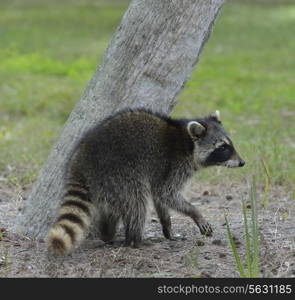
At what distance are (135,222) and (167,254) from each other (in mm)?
336

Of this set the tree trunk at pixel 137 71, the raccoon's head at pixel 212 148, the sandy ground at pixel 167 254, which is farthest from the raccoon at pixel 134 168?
the tree trunk at pixel 137 71

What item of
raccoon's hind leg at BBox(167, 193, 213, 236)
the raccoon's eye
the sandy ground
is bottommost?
the sandy ground

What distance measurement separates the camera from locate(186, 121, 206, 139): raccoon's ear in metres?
5.77

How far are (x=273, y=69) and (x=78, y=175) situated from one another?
34.6 feet

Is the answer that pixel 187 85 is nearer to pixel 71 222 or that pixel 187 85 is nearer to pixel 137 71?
pixel 137 71

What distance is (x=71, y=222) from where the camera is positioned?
5062mm

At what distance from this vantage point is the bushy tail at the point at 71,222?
4852mm

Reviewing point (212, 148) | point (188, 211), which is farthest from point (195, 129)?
point (188, 211)

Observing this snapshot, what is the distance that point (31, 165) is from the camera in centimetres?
830

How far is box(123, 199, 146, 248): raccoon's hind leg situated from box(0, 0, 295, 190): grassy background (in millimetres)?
2013

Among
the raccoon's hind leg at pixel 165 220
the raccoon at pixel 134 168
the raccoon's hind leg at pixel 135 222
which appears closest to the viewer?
the raccoon at pixel 134 168

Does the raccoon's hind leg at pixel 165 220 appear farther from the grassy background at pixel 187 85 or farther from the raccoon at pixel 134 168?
the grassy background at pixel 187 85

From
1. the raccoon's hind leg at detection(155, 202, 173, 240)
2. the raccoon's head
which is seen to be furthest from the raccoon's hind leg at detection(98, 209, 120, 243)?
the raccoon's head

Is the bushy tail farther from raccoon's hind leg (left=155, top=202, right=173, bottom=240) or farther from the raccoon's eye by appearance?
the raccoon's eye
